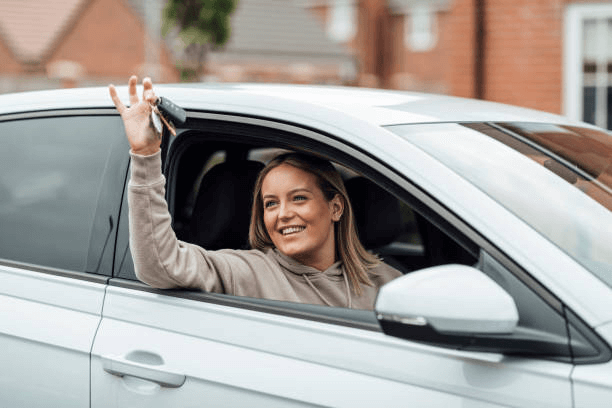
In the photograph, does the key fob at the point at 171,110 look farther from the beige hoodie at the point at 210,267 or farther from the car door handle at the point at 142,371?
the car door handle at the point at 142,371

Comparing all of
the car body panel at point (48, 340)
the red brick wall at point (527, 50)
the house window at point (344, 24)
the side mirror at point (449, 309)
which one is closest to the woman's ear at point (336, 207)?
the car body panel at point (48, 340)

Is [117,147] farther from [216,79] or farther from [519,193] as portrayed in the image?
[216,79]

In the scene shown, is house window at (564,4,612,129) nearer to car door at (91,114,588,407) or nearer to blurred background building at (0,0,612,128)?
blurred background building at (0,0,612,128)

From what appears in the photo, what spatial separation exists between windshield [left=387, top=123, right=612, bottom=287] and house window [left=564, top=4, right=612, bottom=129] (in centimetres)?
672

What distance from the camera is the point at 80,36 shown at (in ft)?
107

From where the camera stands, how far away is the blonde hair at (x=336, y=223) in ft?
8.99

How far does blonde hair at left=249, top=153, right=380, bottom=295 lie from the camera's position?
8.99 ft

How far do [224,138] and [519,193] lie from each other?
867 mm

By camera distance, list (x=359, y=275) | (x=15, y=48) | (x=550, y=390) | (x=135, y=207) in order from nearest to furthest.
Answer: (x=550, y=390) → (x=135, y=207) → (x=359, y=275) → (x=15, y=48)

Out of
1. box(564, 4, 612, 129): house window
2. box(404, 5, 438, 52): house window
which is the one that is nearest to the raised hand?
box(564, 4, 612, 129): house window

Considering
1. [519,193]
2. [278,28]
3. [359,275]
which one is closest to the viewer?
[519,193]

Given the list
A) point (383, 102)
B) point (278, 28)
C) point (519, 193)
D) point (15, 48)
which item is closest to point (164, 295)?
point (383, 102)

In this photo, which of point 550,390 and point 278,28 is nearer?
point 550,390

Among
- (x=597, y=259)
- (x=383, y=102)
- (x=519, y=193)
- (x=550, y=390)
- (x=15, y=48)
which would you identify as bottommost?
(x=550, y=390)
